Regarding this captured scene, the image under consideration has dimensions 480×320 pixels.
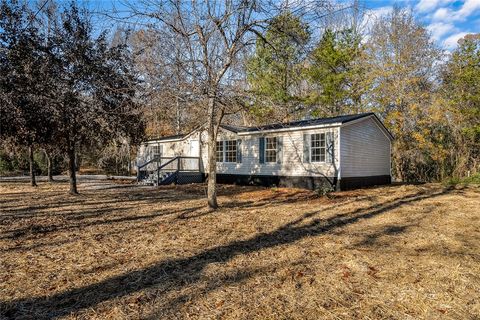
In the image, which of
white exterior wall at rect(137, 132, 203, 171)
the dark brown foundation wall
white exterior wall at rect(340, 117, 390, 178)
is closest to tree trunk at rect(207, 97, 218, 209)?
the dark brown foundation wall

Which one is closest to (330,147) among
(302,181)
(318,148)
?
(318,148)

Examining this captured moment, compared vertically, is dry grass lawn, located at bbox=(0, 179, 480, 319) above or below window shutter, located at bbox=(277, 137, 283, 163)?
below

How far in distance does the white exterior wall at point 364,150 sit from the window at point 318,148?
0.84 meters

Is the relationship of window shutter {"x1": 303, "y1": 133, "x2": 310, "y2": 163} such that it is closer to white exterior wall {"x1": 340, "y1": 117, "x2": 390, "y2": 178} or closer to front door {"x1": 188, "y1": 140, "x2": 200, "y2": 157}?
white exterior wall {"x1": 340, "y1": 117, "x2": 390, "y2": 178}

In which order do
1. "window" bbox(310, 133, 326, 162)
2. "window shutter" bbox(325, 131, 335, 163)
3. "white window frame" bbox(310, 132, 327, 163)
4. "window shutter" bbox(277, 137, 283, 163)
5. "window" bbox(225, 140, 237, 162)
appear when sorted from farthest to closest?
"window" bbox(225, 140, 237, 162) < "window shutter" bbox(277, 137, 283, 163) < "window" bbox(310, 133, 326, 162) < "white window frame" bbox(310, 132, 327, 163) < "window shutter" bbox(325, 131, 335, 163)

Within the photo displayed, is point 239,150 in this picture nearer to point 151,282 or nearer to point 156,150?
point 156,150

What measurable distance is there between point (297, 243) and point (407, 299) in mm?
2492

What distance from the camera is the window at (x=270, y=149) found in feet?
54.3

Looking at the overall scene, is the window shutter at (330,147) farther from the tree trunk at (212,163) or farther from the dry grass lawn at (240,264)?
the tree trunk at (212,163)

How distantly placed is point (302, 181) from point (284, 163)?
4.37 ft

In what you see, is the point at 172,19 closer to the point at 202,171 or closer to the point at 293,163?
the point at 293,163

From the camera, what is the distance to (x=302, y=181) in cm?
1537

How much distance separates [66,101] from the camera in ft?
34.2

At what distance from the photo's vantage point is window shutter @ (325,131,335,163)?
14.4 metres
